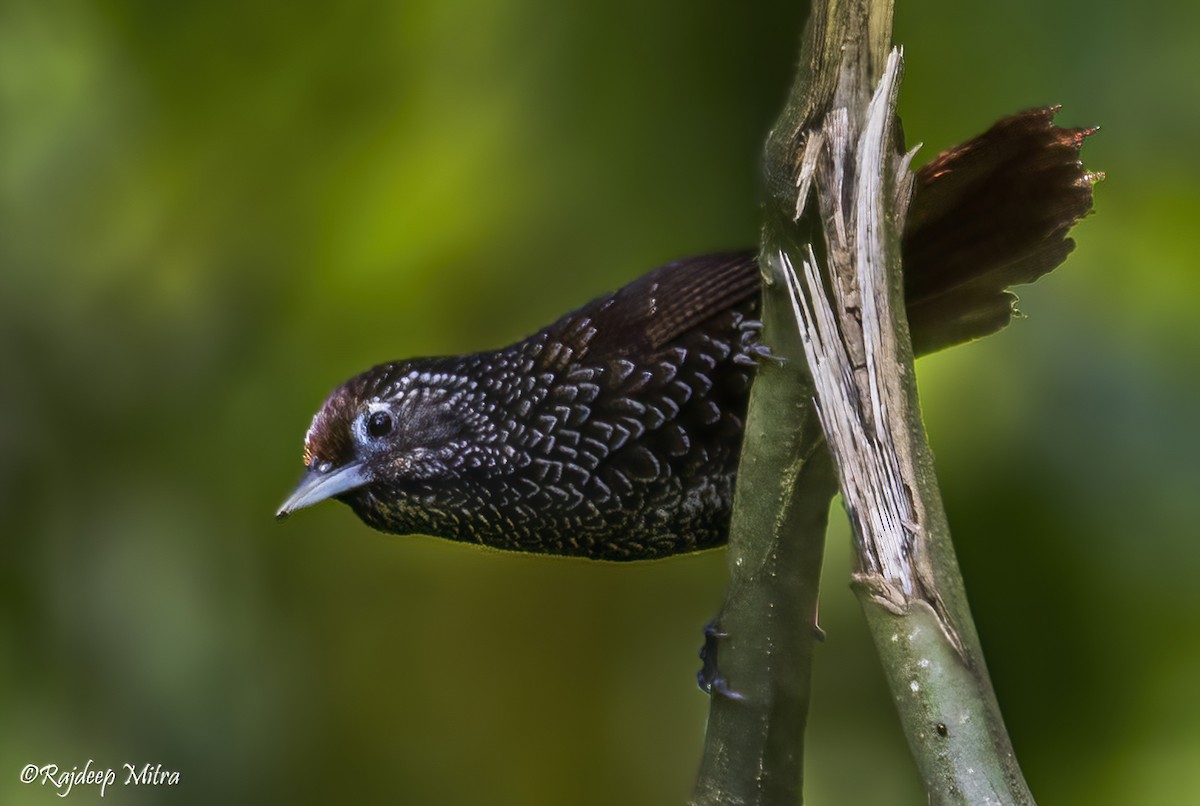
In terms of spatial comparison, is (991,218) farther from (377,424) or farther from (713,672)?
(377,424)

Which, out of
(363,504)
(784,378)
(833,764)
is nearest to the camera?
(784,378)

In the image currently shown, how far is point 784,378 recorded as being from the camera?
1.54m

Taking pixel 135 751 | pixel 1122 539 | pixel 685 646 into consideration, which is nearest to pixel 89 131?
pixel 135 751

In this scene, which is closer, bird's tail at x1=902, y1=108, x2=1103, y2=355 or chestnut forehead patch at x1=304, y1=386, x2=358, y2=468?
bird's tail at x1=902, y1=108, x2=1103, y2=355

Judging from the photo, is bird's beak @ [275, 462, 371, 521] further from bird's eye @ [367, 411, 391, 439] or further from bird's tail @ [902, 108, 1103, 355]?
bird's tail @ [902, 108, 1103, 355]

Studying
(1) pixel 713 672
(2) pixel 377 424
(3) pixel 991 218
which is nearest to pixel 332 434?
(2) pixel 377 424

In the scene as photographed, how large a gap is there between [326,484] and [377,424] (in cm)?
14

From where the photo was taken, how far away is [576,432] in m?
2.15

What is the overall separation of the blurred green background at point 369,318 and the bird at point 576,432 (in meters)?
0.70

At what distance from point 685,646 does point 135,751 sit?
1.45 meters

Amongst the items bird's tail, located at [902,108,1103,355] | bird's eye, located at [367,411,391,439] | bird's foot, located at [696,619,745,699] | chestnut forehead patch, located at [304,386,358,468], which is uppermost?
bird's tail, located at [902,108,1103,355]

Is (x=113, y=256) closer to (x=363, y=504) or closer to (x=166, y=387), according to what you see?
(x=166, y=387)

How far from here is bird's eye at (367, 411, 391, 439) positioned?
2188 millimetres

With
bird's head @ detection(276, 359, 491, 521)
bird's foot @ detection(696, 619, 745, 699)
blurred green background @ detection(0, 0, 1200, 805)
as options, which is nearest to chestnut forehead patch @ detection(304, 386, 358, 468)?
bird's head @ detection(276, 359, 491, 521)
